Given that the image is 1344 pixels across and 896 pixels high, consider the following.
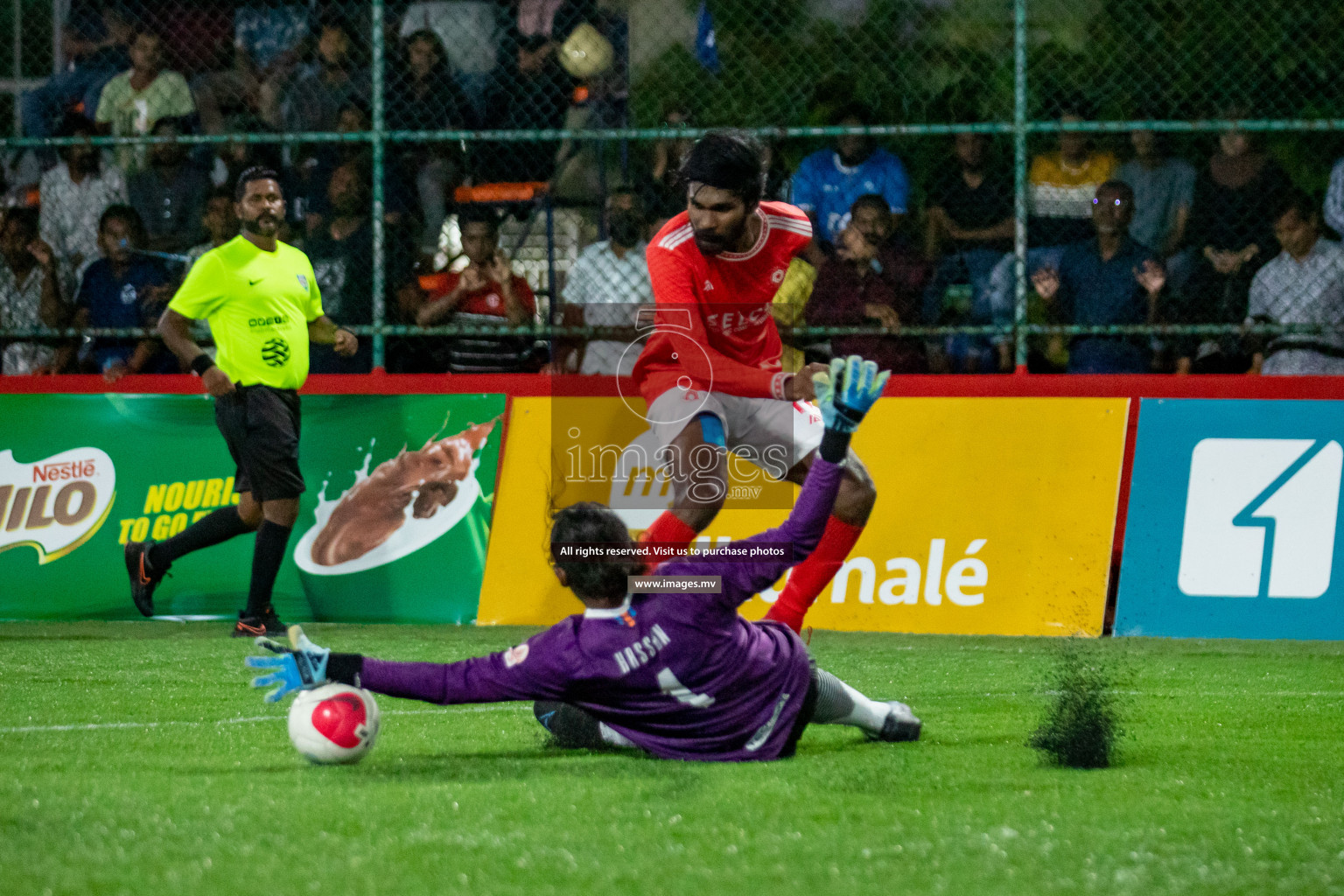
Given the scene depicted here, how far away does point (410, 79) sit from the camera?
9.83m

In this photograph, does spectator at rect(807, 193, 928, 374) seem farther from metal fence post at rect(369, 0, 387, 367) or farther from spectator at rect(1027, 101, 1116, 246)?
metal fence post at rect(369, 0, 387, 367)

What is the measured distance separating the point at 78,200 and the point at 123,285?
718 mm

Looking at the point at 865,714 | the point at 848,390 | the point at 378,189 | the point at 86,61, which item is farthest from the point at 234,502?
the point at 848,390

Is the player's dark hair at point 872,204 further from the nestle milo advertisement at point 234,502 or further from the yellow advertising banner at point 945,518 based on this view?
the nestle milo advertisement at point 234,502

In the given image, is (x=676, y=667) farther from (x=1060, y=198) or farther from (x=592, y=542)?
(x=1060, y=198)

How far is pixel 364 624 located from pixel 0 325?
315cm

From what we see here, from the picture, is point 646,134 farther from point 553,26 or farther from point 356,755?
point 356,755

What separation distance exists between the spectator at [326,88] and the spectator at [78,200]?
118 centimetres

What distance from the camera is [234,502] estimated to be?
9.23 meters

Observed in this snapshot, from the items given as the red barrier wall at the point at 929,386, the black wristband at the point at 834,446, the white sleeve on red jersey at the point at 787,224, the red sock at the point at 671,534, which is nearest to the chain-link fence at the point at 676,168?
the red barrier wall at the point at 929,386

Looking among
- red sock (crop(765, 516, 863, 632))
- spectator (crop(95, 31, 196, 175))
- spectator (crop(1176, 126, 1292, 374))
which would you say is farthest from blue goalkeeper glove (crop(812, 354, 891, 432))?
spectator (crop(95, 31, 196, 175))

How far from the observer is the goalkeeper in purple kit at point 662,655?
456 centimetres

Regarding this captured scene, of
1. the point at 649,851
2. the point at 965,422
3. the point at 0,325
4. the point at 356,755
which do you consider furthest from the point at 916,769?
the point at 0,325

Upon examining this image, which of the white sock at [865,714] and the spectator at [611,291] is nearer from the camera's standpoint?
the white sock at [865,714]
